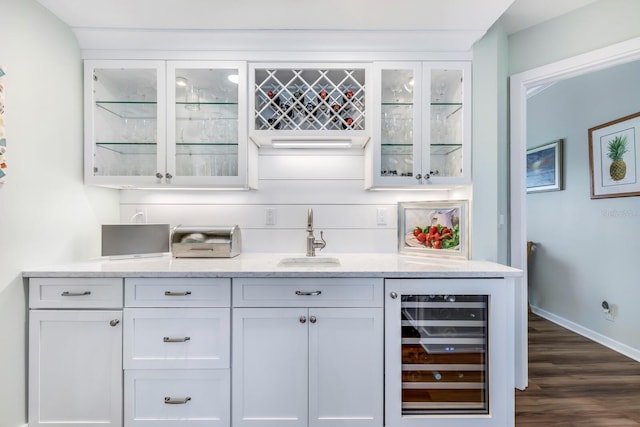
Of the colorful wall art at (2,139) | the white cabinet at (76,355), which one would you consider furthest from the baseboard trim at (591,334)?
the colorful wall art at (2,139)

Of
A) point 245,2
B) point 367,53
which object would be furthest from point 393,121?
point 245,2

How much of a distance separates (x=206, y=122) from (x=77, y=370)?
1545mm

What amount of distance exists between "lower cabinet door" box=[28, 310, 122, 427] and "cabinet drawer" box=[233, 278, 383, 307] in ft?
2.17

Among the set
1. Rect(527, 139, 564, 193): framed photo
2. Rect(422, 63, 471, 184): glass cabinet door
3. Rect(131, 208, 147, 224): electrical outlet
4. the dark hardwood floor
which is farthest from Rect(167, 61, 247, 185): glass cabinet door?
Rect(527, 139, 564, 193): framed photo

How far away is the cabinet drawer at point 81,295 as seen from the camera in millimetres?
1585

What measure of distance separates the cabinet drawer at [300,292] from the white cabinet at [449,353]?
17 centimetres

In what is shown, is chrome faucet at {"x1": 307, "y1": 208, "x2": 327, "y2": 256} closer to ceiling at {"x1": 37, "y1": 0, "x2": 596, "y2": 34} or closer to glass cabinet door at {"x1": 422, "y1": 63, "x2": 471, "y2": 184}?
glass cabinet door at {"x1": 422, "y1": 63, "x2": 471, "y2": 184}

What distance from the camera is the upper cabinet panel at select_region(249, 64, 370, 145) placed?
1.94 m

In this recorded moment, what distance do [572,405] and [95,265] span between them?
10.1 ft

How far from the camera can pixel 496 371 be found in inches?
64.2

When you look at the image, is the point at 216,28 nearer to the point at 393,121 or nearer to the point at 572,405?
the point at 393,121

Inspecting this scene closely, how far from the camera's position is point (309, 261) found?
6.83ft

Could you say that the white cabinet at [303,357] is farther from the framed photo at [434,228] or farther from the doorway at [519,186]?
the doorway at [519,186]

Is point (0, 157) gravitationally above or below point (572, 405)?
above
